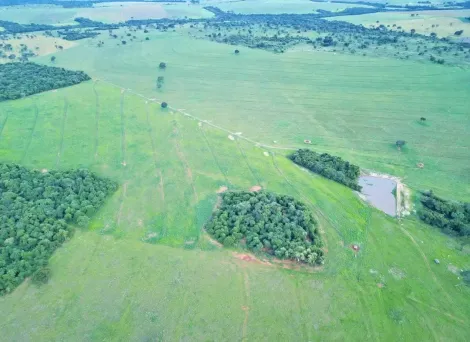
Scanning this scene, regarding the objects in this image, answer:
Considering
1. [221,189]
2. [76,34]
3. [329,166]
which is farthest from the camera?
[76,34]

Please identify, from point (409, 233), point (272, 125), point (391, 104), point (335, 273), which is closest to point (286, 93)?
point (272, 125)

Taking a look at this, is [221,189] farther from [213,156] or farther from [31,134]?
[31,134]

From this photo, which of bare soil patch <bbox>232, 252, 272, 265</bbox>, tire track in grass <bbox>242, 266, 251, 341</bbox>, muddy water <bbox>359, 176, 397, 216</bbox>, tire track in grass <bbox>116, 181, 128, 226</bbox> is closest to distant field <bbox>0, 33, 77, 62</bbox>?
tire track in grass <bbox>116, 181, 128, 226</bbox>

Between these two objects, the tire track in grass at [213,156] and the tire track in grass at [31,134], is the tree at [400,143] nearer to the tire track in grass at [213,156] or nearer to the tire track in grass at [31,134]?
the tire track in grass at [213,156]

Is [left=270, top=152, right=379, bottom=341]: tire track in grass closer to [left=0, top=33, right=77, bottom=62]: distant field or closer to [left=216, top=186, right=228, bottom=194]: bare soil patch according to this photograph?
[left=216, top=186, right=228, bottom=194]: bare soil patch

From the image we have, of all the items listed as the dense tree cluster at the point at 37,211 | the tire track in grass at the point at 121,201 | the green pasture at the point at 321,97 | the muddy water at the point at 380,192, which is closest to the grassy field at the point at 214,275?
the tire track in grass at the point at 121,201

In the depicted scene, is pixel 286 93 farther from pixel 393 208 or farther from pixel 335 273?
pixel 335 273

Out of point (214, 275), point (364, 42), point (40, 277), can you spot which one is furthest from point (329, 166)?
point (364, 42)
